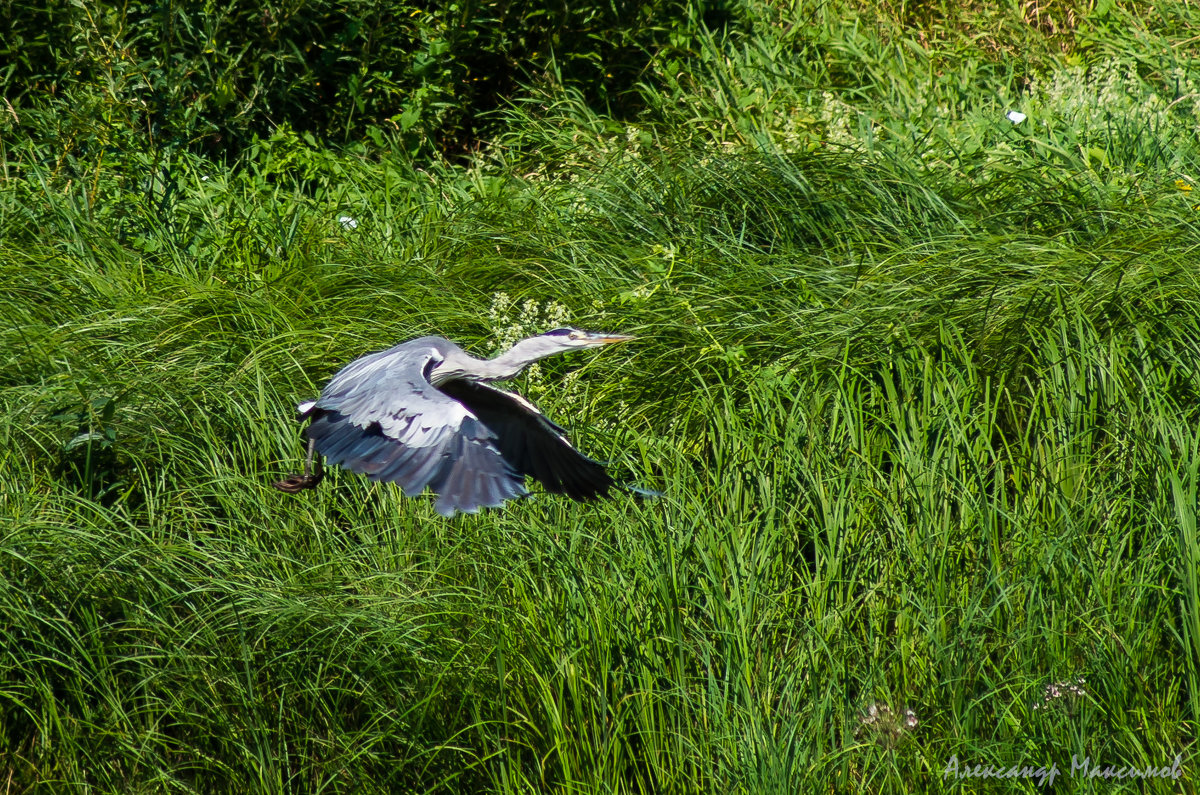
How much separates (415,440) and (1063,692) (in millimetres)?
1468

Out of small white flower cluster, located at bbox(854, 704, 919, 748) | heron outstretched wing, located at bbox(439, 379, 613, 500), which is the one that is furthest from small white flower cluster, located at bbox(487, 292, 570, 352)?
small white flower cluster, located at bbox(854, 704, 919, 748)

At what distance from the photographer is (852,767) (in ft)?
8.98

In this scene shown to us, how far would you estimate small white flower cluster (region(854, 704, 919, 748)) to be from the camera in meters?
2.75

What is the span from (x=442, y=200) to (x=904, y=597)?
2.92 meters

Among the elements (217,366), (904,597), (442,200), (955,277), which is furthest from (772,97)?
(904,597)

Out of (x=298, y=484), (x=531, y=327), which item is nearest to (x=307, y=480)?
(x=298, y=484)

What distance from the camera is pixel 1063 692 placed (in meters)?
2.77

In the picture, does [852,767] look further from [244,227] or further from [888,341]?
[244,227]

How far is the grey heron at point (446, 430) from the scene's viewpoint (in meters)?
2.34

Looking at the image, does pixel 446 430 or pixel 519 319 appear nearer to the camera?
pixel 446 430

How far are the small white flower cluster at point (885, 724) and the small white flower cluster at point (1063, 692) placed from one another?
262 millimetres

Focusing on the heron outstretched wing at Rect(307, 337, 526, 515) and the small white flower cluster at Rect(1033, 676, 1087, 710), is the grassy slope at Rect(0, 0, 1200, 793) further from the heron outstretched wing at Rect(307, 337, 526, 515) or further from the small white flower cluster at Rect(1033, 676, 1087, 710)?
the heron outstretched wing at Rect(307, 337, 526, 515)

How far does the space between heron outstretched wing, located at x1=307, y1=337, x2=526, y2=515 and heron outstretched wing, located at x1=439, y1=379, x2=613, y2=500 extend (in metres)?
0.16

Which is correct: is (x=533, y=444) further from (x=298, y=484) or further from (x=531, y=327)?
(x=531, y=327)
